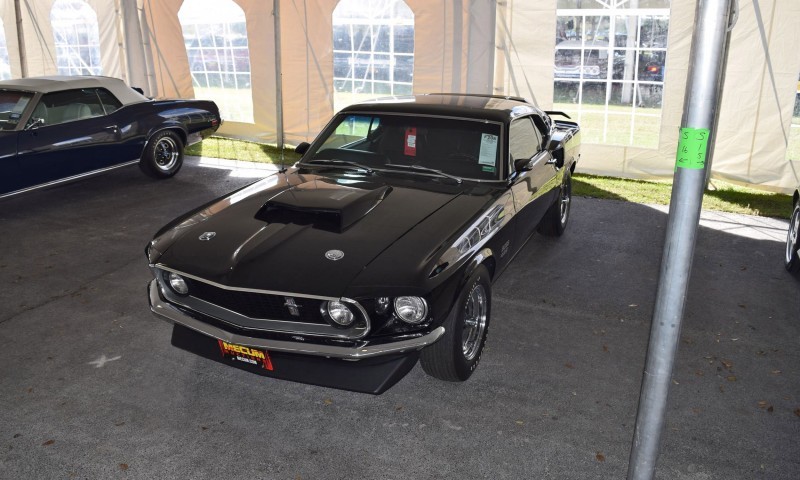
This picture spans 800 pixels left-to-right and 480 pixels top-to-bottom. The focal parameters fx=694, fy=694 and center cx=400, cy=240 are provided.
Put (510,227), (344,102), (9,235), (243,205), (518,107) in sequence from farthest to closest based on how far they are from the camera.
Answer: (344,102)
(9,235)
(518,107)
(510,227)
(243,205)

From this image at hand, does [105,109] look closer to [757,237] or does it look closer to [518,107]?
[518,107]

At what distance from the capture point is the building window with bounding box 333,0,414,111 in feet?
33.4

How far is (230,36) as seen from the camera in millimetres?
11711

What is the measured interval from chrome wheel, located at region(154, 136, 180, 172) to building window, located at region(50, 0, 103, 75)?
15.7 ft

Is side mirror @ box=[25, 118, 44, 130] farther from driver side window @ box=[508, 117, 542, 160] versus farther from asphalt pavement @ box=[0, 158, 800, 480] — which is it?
driver side window @ box=[508, 117, 542, 160]

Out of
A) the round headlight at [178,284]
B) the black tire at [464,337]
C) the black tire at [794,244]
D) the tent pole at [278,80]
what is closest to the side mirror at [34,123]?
the tent pole at [278,80]

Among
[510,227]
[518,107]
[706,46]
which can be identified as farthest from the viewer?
[518,107]

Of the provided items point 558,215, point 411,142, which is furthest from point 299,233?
point 558,215

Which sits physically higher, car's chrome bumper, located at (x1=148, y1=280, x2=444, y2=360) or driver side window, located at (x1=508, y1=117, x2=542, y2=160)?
driver side window, located at (x1=508, y1=117, x2=542, y2=160)

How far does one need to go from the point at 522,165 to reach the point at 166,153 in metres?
6.25

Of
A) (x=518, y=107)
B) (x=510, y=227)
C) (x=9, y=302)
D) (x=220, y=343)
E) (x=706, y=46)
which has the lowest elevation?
(x=9, y=302)

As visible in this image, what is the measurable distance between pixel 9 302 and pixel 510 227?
4055 millimetres

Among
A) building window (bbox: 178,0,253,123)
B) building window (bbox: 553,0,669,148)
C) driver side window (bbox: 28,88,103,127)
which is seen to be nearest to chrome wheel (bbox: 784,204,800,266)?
building window (bbox: 553,0,669,148)

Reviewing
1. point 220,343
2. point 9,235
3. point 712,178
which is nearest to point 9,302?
point 9,235
